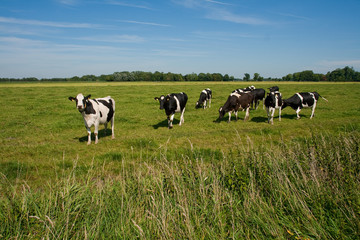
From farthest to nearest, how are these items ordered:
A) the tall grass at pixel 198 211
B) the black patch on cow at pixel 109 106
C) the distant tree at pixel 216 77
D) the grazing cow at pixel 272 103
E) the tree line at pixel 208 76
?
the distant tree at pixel 216 77 → the tree line at pixel 208 76 → the grazing cow at pixel 272 103 → the black patch on cow at pixel 109 106 → the tall grass at pixel 198 211

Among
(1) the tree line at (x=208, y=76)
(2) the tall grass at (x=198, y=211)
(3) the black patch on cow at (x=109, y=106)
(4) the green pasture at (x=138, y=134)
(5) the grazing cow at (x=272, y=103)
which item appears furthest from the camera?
(1) the tree line at (x=208, y=76)

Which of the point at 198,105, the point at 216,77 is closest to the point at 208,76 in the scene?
the point at 216,77

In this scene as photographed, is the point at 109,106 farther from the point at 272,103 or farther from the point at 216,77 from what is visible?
the point at 216,77

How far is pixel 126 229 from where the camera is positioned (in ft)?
10.6

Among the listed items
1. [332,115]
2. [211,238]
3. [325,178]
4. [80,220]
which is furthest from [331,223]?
[332,115]

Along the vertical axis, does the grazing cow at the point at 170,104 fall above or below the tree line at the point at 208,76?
below

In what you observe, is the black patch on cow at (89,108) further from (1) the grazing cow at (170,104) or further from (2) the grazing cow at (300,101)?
(2) the grazing cow at (300,101)

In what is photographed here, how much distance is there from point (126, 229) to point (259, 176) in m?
2.58

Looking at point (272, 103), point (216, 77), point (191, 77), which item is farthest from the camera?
point (216, 77)

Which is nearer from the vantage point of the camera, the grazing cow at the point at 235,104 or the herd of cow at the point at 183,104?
the herd of cow at the point at 183,104

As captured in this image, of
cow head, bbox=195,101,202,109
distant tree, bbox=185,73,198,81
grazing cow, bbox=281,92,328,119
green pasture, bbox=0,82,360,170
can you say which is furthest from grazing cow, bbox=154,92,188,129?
distant tree, bbox=185,73,198,81

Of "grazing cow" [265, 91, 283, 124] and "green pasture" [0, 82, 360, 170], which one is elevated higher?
"grazing cow" [265, 91, 283, 124]

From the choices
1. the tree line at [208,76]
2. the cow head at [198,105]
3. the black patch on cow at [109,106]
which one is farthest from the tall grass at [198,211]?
the tree line at [208,76]

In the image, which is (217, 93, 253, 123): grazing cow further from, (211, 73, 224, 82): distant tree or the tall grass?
(211, 73, 224, 82): distant tree
